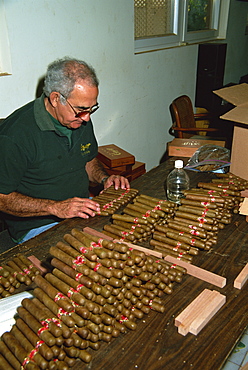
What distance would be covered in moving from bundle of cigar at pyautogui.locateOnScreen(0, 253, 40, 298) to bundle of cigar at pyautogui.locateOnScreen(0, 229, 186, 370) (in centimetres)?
27

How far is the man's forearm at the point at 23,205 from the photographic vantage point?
2562 millimetres

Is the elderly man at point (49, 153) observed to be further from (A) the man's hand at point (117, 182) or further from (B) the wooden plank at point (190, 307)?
(B) the wooden plank at point (190, 307)

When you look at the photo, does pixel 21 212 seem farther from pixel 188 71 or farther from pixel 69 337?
pixel 188 71

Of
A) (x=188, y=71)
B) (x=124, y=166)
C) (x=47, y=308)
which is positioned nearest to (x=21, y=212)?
(x=47, y=308)

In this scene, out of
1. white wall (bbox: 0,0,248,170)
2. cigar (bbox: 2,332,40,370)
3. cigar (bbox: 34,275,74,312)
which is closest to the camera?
cigar (bbox: 2,332,40,370)

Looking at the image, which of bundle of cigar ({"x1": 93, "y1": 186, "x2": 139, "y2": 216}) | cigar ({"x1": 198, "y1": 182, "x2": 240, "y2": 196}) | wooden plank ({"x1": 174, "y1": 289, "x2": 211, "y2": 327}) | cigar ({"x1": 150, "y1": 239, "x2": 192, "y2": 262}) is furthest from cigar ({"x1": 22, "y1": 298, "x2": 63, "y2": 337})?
cigar ({"x1": 198, "y1": 182, "x2": 240, "y2": 196})

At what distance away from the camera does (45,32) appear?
3.52 metres

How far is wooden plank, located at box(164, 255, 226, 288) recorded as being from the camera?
1771 millimetres

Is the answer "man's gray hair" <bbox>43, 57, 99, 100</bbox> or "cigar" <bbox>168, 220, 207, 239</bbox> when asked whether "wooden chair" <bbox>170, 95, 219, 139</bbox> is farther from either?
"cigar" <bbox>168, 220, 207, 239</bbox>

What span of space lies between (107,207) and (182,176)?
74 centimetres

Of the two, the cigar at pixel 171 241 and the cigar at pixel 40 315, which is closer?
the cigar at pixel 40 315

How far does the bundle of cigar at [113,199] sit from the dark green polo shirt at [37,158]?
397 mm

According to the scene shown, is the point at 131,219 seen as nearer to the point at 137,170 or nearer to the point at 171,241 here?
the point at 171,241

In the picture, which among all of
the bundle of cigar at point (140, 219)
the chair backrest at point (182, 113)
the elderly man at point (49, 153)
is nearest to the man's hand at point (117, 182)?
the elderly man at point (49, 153)
